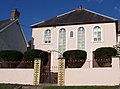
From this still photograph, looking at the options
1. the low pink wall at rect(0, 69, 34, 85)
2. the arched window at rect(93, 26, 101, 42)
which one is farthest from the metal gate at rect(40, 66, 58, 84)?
the arched window at rect(93, 26, 101, 42)

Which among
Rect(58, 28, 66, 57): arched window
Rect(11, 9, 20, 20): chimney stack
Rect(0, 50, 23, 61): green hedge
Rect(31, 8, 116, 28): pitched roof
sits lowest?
Rect(0, 50, 23, 61): green hedge

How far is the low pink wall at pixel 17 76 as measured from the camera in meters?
19.0

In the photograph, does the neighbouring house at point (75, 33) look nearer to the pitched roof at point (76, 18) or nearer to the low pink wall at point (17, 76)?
the pitched roof at point (76, 18)

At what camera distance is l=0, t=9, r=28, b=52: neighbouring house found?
27781mm

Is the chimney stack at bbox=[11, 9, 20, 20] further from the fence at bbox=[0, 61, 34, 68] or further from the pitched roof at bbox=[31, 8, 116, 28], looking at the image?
the fence at bbox=[0, 61, 34, 68]

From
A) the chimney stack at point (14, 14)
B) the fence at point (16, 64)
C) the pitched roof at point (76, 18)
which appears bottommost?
the fence at point (16, 64)

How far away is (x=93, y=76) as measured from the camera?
17625mm

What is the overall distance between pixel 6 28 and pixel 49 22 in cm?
512

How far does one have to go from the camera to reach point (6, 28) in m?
28.3

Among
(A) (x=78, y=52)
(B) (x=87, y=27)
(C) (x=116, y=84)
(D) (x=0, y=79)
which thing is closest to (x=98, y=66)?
(C) (x=116, y=84)

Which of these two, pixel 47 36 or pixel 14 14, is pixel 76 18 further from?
pixel 14 14

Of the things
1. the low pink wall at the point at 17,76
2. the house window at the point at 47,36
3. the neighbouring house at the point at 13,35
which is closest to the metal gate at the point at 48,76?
the low pink wall at the point at 17,76

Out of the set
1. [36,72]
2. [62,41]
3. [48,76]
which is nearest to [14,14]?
[62,41]

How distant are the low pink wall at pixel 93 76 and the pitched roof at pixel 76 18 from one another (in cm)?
1020
